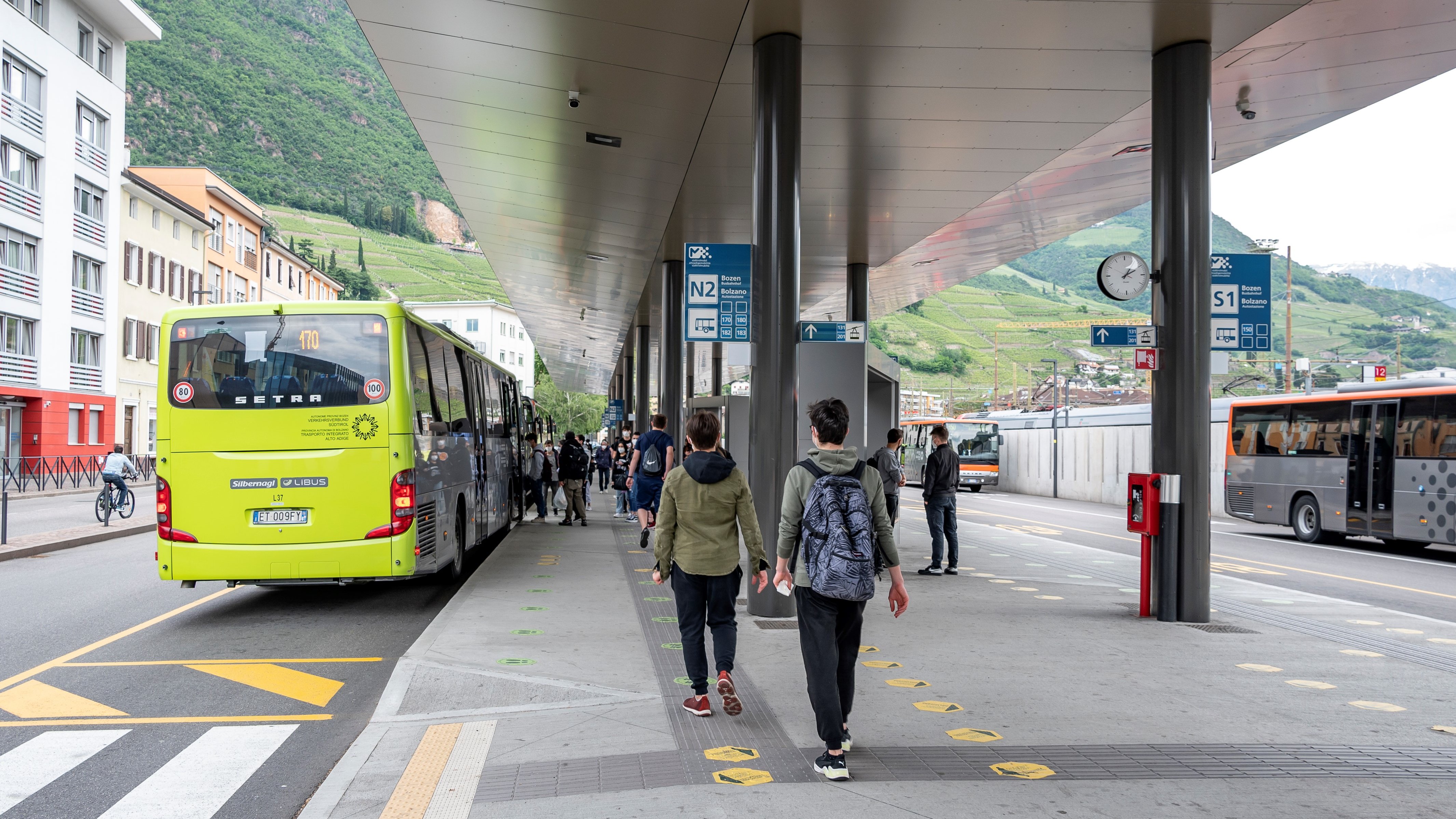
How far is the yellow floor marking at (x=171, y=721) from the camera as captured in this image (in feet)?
19.0

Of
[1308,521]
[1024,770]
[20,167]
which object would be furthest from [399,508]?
[20,167]

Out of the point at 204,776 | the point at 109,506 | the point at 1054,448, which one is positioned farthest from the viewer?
the point at 1054,448

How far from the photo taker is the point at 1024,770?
4.79m

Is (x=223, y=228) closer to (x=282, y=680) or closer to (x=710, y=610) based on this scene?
(x=282, y=680)

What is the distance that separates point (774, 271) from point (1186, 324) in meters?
3.73

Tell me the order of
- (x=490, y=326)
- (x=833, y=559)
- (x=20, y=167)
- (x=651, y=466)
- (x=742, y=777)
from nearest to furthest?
(x=742, y=777) → (x=833, y=559) → (x=651, y=466) → (x=20, y=167) → (x=490, y=326)

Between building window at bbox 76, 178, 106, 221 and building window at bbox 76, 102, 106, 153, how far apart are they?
5.47 ft

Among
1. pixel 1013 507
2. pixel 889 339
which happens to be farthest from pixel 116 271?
pixel 889 339

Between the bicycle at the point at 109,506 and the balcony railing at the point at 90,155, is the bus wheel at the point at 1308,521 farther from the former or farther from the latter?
the balcony railing at the point at 90,155

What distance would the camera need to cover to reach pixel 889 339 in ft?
431

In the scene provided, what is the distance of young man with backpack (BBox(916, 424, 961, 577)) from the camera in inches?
512

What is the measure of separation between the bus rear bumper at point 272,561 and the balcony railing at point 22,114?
34.4m

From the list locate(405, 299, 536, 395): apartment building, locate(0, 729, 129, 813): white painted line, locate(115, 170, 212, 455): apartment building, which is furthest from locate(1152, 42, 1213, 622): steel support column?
locate(405, 299, 536, 395): apartment building

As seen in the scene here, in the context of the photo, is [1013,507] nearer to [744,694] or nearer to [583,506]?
[583,506]
